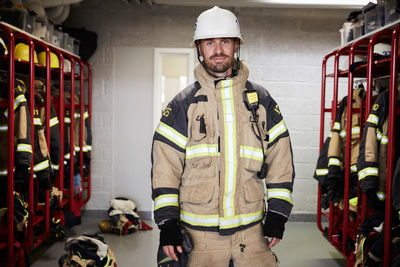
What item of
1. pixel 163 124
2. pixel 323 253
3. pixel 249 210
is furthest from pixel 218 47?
pixel 323 253

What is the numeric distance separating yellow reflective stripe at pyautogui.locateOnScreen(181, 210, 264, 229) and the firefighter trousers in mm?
39

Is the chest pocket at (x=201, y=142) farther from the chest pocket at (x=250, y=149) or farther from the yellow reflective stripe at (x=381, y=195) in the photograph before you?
the yellow reflective stripe at (x=381, y=195)

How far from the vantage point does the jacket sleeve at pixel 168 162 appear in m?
1.80

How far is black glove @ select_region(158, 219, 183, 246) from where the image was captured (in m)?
1.76

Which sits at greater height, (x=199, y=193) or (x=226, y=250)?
(x=199, y=193)

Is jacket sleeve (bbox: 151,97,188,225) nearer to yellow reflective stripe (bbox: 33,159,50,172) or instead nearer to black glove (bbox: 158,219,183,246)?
black glove (bbox: 158,219,183,246)

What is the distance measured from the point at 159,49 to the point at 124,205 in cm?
204

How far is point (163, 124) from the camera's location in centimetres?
188

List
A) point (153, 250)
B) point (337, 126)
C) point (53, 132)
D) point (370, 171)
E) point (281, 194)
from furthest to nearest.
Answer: point (153, 250), point (53, 132), point (337, 126), point (370, 171), point (281, 194)

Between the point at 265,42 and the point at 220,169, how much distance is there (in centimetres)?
353

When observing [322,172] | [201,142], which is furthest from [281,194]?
[322,172]

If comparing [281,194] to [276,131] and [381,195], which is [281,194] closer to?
[276,131]

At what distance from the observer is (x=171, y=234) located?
5.79 feet

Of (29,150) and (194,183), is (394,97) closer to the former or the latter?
(194,183)
